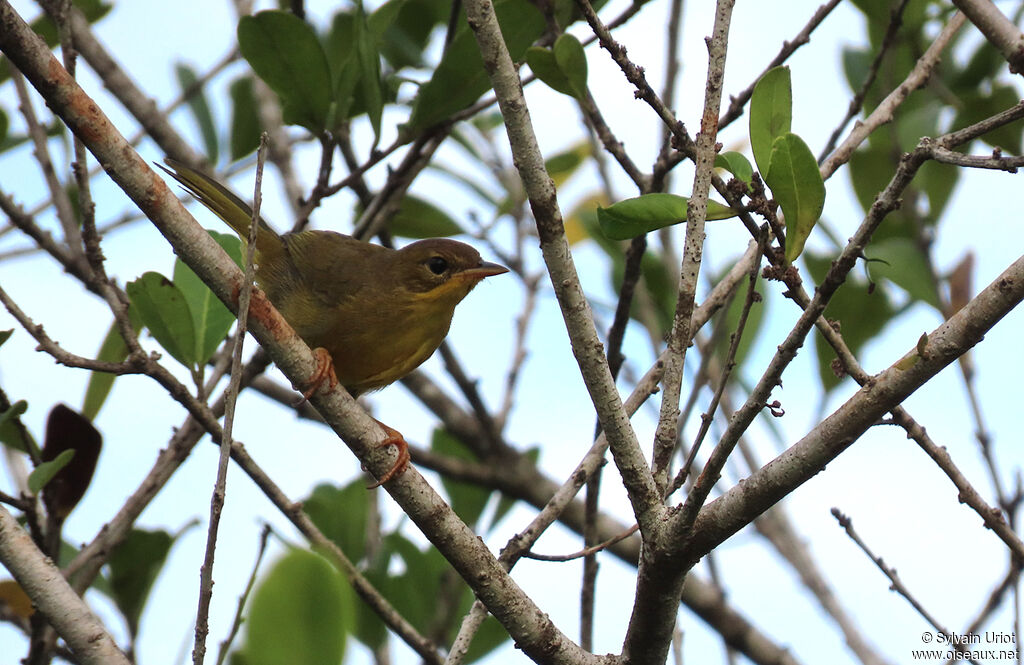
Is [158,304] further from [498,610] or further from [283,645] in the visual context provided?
[283,645]

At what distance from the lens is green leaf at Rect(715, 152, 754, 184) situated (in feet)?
9.25

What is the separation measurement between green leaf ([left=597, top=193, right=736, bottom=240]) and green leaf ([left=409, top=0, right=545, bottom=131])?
1.59m

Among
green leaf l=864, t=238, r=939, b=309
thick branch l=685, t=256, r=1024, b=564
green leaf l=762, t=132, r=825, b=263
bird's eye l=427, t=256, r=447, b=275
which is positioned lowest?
thick branch l=685, t=256, r=1024, b=564

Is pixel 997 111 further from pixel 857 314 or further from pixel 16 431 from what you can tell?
pixel 16 431

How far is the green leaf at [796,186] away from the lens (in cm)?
249

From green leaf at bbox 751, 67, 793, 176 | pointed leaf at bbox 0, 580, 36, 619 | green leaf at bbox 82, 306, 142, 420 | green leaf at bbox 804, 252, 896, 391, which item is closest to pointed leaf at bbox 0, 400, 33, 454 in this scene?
green leaf at bbox 82, 306, 142, 420

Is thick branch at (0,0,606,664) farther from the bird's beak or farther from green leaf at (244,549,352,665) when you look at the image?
the bird's beak

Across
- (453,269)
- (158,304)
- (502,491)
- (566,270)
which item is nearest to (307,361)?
(566,270)

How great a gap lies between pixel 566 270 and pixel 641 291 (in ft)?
10.0

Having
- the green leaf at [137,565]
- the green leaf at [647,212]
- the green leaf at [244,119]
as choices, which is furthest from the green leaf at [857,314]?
the green leaf at [244,119]

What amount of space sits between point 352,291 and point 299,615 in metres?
3.17

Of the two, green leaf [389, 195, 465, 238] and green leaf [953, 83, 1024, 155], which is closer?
green leaf [953, 83, 1024, 155]

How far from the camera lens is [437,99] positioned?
429cm

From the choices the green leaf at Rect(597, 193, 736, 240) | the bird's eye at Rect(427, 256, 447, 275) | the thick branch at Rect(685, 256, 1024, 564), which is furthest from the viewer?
the bird's eye at Rect(427, 256, 447, 275)
